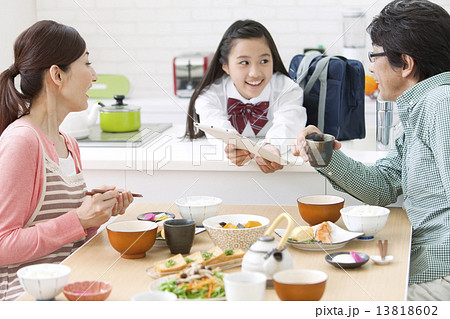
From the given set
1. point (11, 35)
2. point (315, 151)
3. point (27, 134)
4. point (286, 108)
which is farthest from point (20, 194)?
point (11, 35)

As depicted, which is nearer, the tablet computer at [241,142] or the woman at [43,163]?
the woman at [43,163]

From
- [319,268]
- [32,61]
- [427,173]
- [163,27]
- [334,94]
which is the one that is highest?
[163,27]

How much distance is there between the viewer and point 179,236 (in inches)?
49.2

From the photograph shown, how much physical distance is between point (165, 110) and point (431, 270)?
2142mm

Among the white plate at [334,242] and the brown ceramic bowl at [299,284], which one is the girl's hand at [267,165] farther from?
the brown ceramic bowl at [299,284]

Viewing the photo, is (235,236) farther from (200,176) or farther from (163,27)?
(163,27)

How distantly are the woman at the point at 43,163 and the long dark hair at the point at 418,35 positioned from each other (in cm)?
69

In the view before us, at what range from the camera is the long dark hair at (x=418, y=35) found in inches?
56.4

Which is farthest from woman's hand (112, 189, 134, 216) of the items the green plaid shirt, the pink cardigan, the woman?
the green plaid shirt

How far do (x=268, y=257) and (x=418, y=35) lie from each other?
71 centimetres

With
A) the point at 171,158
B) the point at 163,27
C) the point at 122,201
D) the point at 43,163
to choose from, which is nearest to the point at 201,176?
the point at 171,158

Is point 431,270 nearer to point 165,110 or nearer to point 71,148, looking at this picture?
point 71,148

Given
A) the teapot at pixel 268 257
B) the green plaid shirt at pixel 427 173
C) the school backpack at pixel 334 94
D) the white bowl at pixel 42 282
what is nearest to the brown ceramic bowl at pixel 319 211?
the green plaid shirt at pixel 427 173

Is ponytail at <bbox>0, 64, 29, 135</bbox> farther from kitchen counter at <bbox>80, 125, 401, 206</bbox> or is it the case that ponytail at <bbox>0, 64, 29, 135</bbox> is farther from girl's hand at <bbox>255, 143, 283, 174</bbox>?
girl's hand at <bbox>255, 143, 283, 174</bbox>
